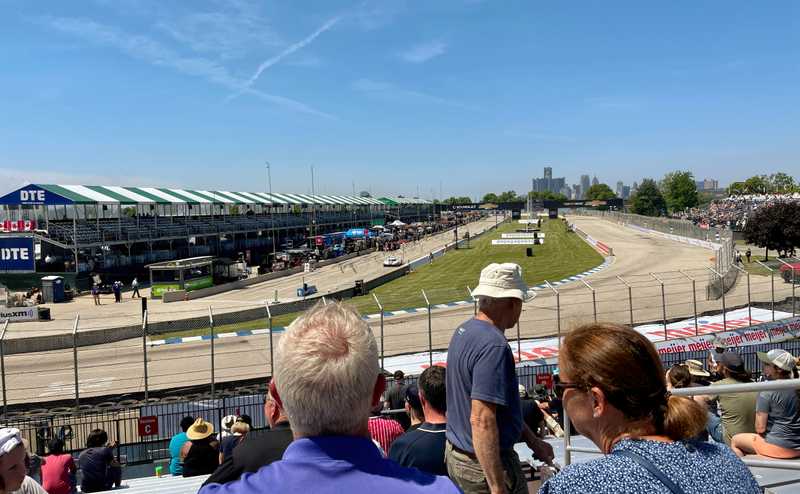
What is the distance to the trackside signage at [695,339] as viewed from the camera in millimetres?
17531

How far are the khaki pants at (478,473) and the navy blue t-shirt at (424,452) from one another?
171mm

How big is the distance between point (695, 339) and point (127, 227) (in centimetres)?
4757

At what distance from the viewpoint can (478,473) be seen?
3.00m

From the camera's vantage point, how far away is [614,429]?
71.5 inches

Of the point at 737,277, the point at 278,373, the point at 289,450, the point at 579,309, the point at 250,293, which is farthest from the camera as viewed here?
the point at 250,293

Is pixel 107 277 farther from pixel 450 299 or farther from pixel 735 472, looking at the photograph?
pixel 735 472

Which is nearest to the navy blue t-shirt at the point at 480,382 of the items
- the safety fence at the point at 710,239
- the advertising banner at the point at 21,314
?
the safety fence at the point at 710,239

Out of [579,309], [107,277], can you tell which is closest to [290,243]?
[107,277]

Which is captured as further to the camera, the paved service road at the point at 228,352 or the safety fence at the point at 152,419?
the paved service road at the point at 228,352

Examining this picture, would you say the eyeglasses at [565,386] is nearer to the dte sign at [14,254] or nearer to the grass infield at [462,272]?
the grass infield at [462,272]

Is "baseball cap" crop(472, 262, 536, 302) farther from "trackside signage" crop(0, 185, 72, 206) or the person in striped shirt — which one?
"trackside signage" crop(0, 185, 72, 206)

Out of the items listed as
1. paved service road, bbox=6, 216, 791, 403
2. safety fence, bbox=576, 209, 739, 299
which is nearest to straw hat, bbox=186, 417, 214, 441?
paved service road, bbox=6, 216, 791, 403

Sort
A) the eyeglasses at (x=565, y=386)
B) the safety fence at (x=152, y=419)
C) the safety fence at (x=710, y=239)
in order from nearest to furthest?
the eyeglasses at (x=565, y=386)
the safety fence at (x=152, y=419)
the safety fence at (x=710, y=239)

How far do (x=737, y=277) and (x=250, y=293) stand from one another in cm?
2925
